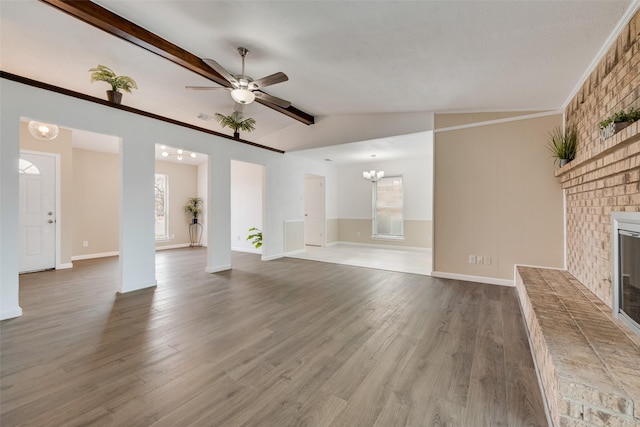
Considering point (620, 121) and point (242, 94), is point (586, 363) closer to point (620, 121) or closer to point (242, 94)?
point (620, 121)

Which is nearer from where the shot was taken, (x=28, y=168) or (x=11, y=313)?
(x=11, y=313)

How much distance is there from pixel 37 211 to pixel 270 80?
5.34m

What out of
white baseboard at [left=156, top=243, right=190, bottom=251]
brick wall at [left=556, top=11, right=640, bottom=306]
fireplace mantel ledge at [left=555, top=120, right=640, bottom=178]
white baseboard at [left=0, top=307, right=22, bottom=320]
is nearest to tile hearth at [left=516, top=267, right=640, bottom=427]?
brick wall at [left=556, top=11, right=640, bottom=306]

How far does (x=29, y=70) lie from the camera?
3.27 meters

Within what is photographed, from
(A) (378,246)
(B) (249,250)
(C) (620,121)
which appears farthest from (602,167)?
(B) (249,250)

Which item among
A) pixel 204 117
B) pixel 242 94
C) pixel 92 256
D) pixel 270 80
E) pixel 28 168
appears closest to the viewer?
pixel 270 80

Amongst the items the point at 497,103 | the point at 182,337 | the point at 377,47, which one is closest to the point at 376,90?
the point at 377,47

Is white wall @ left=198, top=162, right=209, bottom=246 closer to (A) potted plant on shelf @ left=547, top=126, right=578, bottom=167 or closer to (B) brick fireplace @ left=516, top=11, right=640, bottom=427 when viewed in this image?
(B) brick fireplace @ left=516, top=11, right=640, bottom=427

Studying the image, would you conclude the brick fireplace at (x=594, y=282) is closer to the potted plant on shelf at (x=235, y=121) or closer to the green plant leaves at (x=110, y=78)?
the potted plant on shelf at (x=235, y=121)

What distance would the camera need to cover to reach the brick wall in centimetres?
189

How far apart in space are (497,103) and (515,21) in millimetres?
1936

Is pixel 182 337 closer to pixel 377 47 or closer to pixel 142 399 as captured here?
pixel 142 399

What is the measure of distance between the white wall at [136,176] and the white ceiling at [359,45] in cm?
58

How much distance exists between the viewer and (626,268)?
6.33 ft
